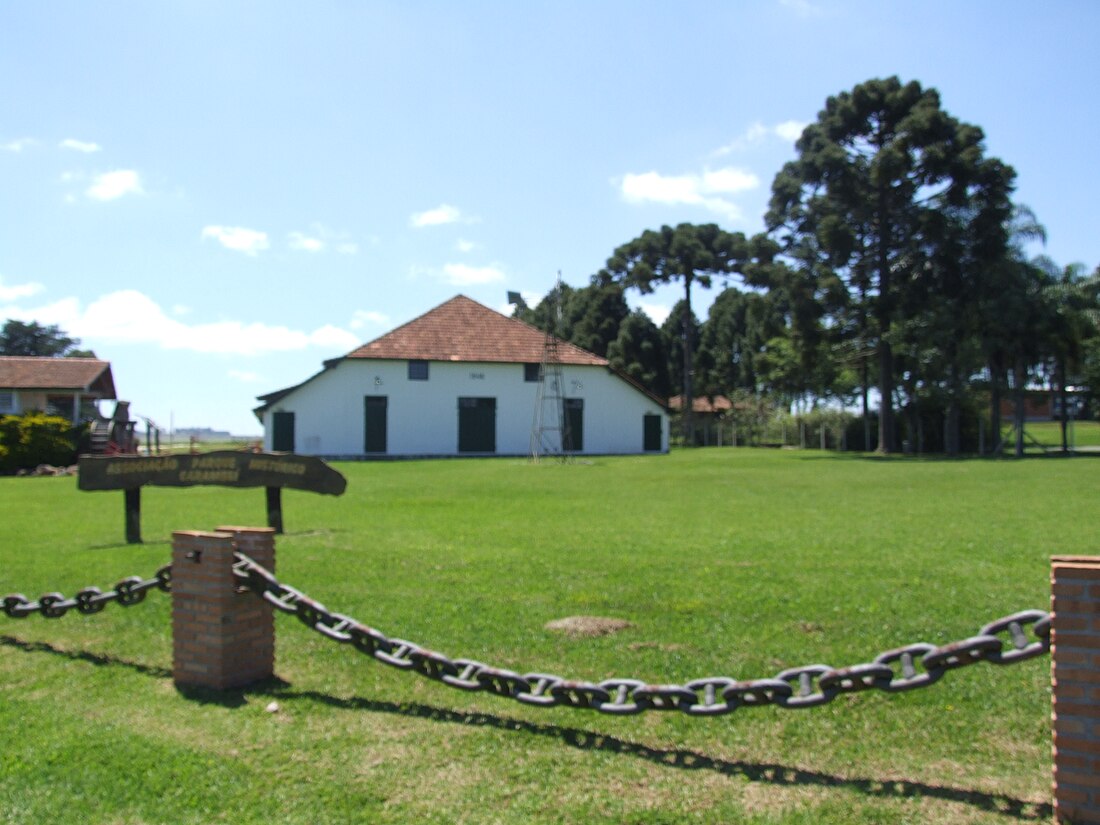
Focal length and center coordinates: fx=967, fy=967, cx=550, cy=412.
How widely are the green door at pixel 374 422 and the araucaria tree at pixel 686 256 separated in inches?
879

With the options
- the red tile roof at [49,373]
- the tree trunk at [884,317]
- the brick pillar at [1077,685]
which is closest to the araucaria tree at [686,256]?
the tree trunk at [884,317]

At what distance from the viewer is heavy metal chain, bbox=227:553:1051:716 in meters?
3.36

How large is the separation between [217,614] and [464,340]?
36894mm

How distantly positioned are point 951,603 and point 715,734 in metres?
3.35

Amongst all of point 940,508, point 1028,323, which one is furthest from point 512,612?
point 1028,323

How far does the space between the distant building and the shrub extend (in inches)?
354

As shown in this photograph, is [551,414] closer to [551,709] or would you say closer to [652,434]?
[652,434]

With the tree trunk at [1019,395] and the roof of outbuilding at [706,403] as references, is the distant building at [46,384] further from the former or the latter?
the roof of outbuilding at [706,403]

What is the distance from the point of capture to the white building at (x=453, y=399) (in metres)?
38.6

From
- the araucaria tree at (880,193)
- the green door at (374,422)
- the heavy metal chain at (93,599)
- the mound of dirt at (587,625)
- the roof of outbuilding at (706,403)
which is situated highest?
the araucaria tree at (880,193)

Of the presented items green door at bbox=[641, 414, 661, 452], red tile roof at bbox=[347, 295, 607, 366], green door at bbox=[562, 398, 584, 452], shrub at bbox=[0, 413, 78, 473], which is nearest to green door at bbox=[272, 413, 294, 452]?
red tile roof at bbox=[347, 295, 607, 366]

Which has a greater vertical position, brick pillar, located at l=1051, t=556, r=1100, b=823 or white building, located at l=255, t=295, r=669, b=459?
white building, located at l=255, t=295, r=669, b=459

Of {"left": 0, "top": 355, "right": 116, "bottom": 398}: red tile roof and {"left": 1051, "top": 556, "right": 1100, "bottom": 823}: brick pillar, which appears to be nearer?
{"left": 1051, "top": 556, "right": 1100, "bottom": 823}: brick pillar

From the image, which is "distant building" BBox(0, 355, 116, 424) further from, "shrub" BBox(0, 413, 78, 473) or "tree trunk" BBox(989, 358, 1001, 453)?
"tree trunk" BBox(989, 358, 1001, 453)
